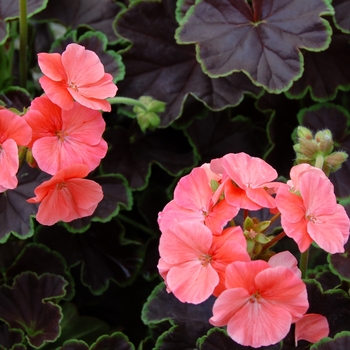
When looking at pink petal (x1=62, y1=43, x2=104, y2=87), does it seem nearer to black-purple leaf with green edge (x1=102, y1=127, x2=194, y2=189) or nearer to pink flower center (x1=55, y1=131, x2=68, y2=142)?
pink flower center (x1=55, y1=131, x2=68, y2=142)

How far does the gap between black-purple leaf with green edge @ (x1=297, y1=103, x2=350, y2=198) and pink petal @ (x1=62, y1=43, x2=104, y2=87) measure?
0.62 meters

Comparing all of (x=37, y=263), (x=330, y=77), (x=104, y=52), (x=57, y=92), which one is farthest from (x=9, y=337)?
(x=330, y=77)

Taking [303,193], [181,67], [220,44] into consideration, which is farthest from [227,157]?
[181,67]

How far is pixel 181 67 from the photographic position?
1371 millimetres

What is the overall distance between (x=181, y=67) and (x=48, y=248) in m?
0.54

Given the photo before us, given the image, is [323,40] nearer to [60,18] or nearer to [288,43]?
[288,43]

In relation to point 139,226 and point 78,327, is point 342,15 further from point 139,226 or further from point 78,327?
point 78,327

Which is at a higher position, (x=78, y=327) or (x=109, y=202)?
(x=109, y=202)

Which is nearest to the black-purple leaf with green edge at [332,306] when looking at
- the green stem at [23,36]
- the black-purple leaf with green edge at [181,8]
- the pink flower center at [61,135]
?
the pink flower center at [61,135]

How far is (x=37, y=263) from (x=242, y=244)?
72cm

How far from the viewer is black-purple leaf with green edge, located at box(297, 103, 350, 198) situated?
4.43 ft

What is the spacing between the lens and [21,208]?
1177 millimetres

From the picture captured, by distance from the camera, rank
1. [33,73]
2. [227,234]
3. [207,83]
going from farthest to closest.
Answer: [33,73], [207,83], [227,234]

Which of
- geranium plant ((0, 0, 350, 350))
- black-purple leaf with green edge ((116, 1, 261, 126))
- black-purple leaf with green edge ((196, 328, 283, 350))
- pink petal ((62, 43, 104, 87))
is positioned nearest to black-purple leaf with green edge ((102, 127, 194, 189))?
geranium plant ((0, 0, 350, 350))
